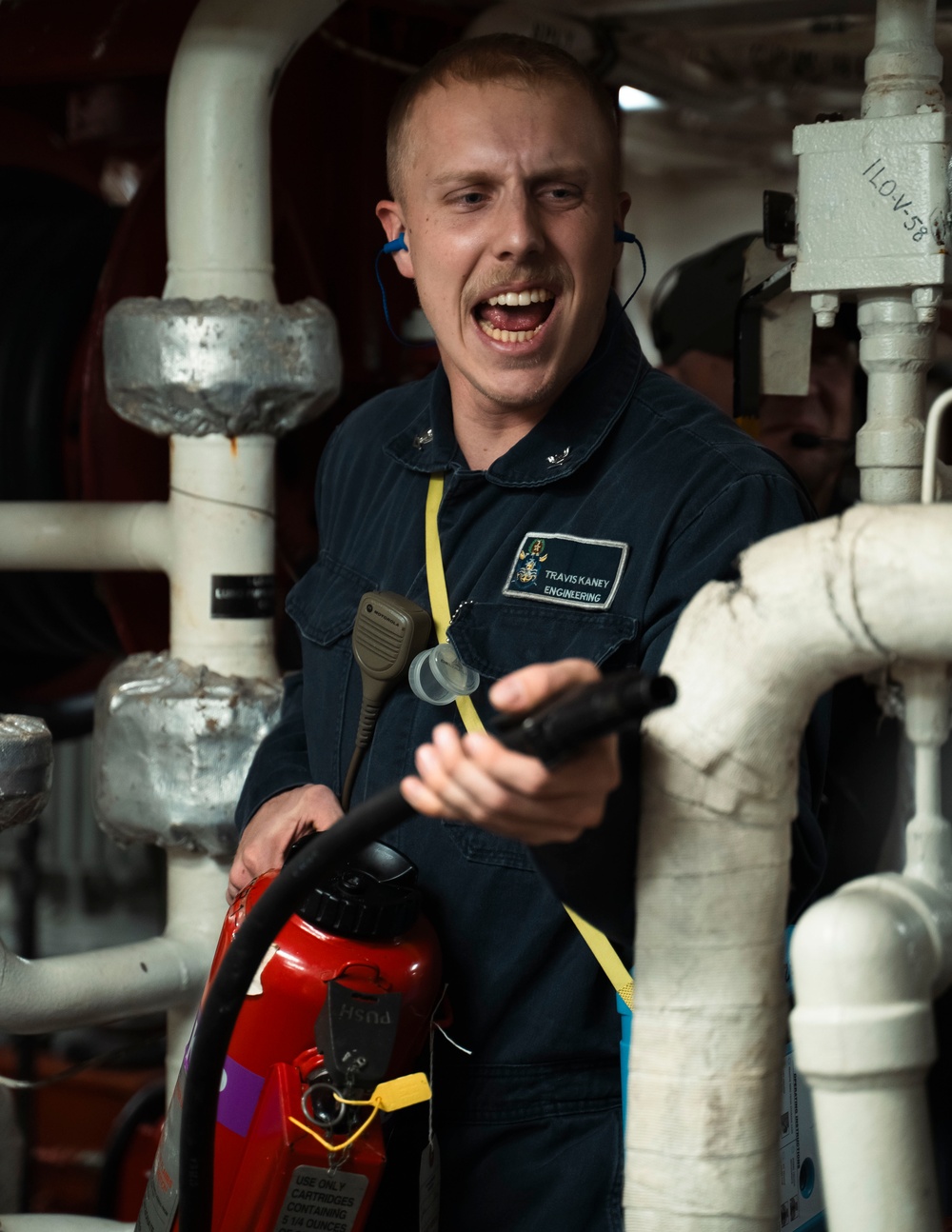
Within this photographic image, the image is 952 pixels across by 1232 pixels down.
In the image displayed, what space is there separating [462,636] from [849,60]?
1.90 meters

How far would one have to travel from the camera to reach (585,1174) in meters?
1.20

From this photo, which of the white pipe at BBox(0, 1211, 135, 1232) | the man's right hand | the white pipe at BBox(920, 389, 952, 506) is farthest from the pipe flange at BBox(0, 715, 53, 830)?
the white pipe at BBox(920, 389, 952, 506)

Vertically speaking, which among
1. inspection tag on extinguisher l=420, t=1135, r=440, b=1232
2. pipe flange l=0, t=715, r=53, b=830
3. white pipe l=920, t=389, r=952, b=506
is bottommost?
inspection tag on extinguisher l=420, t=1135, r=440, b=1232

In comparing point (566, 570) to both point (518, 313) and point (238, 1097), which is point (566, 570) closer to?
point (518, 313)

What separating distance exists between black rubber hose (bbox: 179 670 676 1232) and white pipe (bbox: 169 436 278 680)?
0.73 m

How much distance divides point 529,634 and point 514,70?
50cm

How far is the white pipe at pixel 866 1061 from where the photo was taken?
0.70 metres

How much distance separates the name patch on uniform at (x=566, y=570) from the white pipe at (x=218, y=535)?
48 centimetres

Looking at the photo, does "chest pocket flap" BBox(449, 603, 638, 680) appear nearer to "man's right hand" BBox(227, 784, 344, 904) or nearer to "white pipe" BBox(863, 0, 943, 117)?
"man's right hand" BBox(227, 784, 344, 904)

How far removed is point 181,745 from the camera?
5.23 feet

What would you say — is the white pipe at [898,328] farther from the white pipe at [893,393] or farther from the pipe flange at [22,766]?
the pipe flange at [22,766]

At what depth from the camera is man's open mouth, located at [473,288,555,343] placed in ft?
4.15

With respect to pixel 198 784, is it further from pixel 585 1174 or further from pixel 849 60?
pixel 849 60

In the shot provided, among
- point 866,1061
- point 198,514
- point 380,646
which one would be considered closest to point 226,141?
point 198,514
